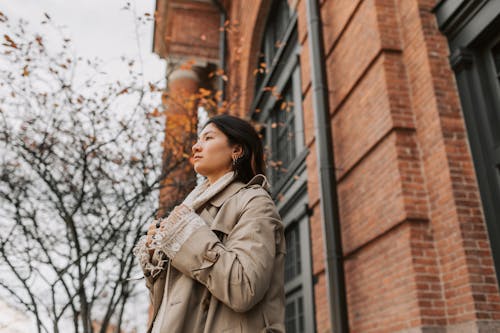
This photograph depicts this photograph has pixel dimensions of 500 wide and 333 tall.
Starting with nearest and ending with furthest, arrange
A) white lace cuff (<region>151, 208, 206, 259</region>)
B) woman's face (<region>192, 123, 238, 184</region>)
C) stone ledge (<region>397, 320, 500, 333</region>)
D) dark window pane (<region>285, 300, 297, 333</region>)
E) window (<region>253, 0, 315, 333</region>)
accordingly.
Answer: white lace cuff (<region>151, 208, 206, 259</region>), woman's face (<region>192, 123, 238, 184</region>), stone ledge (<region>397, 320, 500, 333</region>), window (<region>253, 0, 315, 333</region>), dark window pane (<region>285, 300, 297, 333</region>)

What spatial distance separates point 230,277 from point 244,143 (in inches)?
26.6

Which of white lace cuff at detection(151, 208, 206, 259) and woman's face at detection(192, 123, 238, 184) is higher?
woman's face at detection(192, 123, 238, 184)

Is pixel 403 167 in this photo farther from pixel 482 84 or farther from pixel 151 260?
pixel 151 260

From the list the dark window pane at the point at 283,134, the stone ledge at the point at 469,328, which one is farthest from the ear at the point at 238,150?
the dark window pane at the point at 283,134

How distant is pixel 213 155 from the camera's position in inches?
76.5

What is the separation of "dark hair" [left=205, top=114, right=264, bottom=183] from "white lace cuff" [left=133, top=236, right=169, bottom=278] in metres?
0.47

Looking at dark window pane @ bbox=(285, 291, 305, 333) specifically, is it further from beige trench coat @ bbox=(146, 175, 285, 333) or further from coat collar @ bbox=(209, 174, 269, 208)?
beige trench coat @ bbox=(146, 175, 285, 333)

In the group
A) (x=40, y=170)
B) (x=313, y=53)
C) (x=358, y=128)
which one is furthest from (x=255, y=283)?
(x=313, y=53)

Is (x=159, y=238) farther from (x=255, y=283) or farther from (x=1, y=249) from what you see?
(x=1, y=249)

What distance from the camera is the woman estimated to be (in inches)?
59.6

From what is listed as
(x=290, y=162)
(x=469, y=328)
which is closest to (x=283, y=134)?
(x=290, y=162)

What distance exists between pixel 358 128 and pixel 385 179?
0.97 meters

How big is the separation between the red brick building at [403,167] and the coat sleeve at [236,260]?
3.07 metres

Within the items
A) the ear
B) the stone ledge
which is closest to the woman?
the ear
